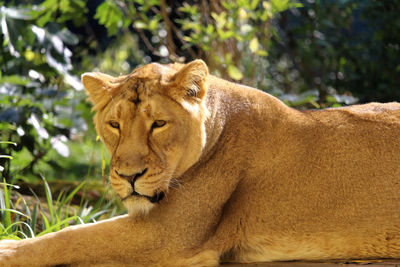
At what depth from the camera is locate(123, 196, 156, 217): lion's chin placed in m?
3.09

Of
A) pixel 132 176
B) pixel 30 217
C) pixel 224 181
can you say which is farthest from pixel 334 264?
pixel 30 217

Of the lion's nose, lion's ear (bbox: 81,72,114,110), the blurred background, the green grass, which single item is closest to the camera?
the lion's nose

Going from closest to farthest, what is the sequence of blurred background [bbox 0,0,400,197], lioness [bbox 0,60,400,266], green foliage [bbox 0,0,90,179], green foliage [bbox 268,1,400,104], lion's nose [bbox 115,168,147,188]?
lion's nose [bbox 115,168,147,188] < lioness [bbox 0,60,400,266] < green foliage [bbox 0,0,90,179] < blurred background [bbox 0,0,400,197] < green foliage [bbox 268,1,400,104]

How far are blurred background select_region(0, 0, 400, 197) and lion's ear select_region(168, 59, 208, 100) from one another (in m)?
1.09

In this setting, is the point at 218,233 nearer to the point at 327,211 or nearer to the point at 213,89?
the point at 327,211

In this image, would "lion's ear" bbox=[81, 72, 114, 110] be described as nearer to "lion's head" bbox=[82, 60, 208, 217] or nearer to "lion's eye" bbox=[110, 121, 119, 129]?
"lion's head" bbox=[82, 60, 208, 217]

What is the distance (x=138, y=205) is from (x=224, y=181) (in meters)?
0.50

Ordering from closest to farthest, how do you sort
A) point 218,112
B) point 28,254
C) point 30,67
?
point 28,254, point 218,112, point 30,67

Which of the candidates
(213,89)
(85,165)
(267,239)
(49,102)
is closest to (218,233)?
(267,239)

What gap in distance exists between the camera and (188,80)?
321cm

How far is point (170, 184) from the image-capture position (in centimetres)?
318

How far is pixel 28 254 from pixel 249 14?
3649 mm

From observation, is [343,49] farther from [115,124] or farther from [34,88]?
[115,124]

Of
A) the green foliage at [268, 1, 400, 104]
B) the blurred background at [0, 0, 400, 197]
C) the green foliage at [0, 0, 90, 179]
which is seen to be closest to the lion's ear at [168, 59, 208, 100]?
the blurred background at [0, 0, 400, 197]
